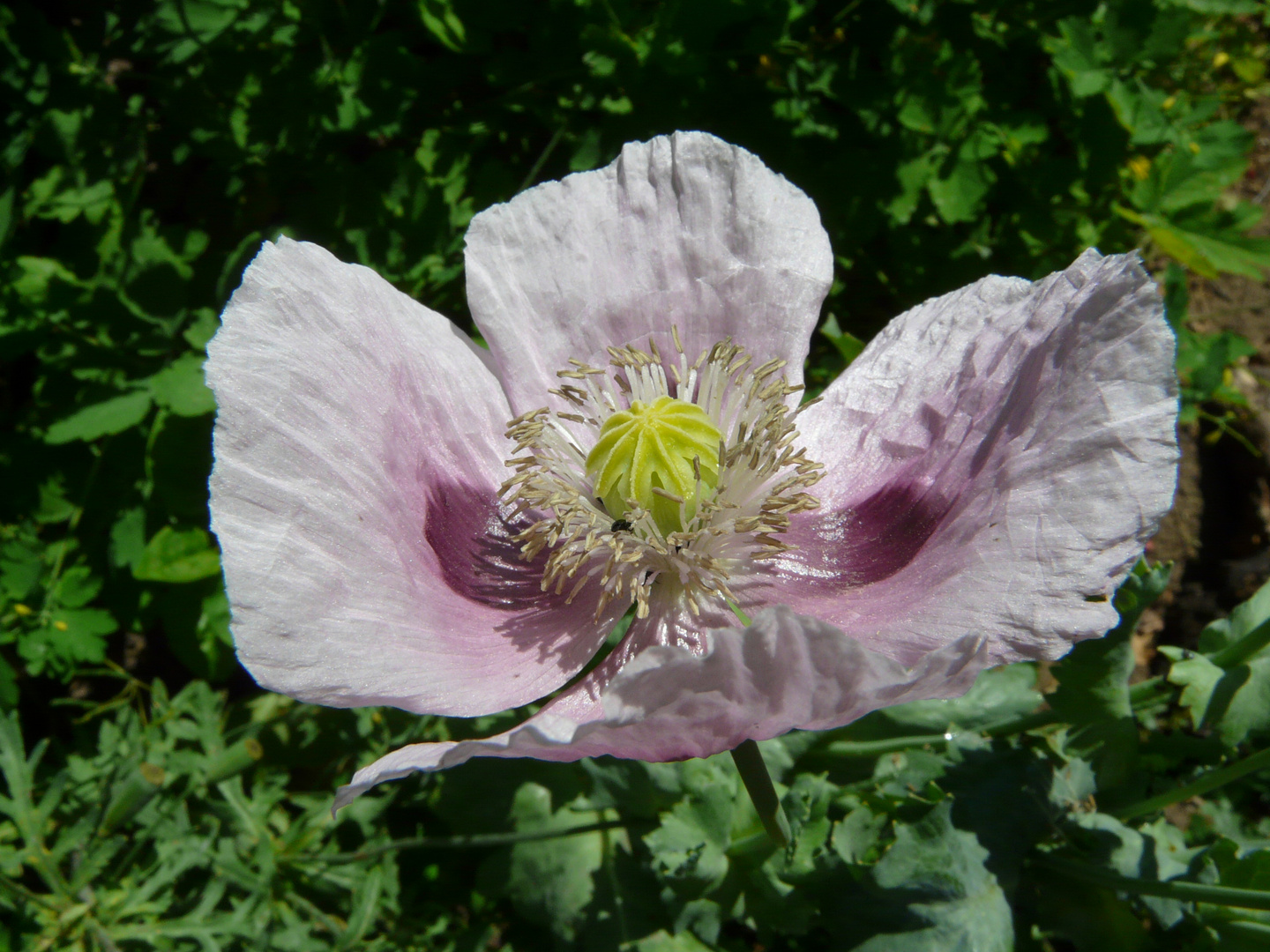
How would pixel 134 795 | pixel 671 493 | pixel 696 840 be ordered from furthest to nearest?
pixel 134 795, pixel 696 840, pixel 671 493

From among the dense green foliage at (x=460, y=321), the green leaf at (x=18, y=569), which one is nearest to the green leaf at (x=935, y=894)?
the dense green foliage at (x=460, y=321)

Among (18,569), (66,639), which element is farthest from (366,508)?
(18,569)

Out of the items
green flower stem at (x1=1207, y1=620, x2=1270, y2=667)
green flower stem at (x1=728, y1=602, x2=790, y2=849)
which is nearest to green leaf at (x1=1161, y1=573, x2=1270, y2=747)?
green flower stem at (x1=1207, y1=620, x2=1270, y2=667)

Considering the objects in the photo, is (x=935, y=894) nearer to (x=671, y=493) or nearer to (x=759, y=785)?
(x=759, y=785)

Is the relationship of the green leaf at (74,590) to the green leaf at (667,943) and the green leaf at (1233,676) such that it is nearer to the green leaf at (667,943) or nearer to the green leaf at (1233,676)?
the green leaf at (667,943)

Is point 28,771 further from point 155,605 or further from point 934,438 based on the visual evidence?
point 934,438

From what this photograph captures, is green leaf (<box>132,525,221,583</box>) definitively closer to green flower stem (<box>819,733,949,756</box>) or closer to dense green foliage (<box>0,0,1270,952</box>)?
dense green foliage (<box>0,0,1270,952</box>)

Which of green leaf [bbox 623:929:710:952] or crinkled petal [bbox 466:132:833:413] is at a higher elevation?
crinkled petal [bbox 466:132:833:413]
